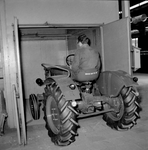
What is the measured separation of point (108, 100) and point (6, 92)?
7.24 ft

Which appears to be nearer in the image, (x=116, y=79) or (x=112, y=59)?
(x=116, y=79)

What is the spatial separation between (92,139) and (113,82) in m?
1.13

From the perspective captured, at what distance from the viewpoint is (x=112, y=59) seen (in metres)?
4.58

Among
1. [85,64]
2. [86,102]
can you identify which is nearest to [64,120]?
[86,102]

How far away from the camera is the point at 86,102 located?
11.8ft

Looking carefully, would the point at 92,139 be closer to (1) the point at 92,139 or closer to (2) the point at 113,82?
(1) the point at 92,139

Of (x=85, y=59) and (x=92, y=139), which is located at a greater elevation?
(x=85, y=59)

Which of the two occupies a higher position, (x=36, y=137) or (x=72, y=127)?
(x=72, y=127)

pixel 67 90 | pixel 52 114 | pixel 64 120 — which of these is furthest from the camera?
pixel 52 114

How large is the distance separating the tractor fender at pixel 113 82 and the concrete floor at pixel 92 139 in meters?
0.78

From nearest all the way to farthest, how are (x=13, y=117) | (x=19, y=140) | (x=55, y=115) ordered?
(x=19, y=140) < (x=55, y=115) < (x=13, y=117)

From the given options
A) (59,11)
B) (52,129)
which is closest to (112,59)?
(59,11)

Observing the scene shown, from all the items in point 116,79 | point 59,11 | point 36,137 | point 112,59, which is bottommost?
point 36,137

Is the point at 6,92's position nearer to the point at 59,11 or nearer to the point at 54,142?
the point at 54,142
